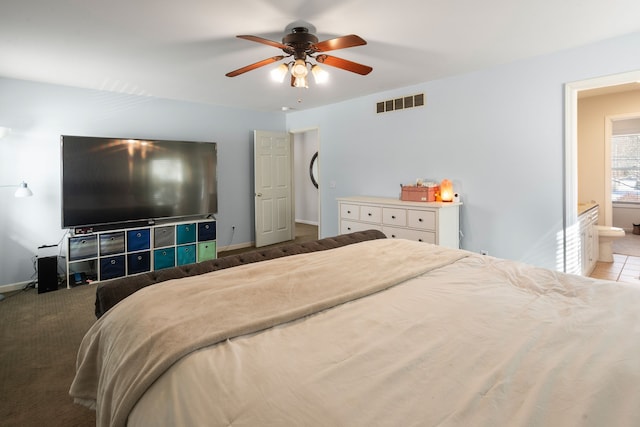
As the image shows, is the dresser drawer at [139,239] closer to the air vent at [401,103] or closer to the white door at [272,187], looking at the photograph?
the white door at [272,187]

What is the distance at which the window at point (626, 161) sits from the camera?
21.4 ft

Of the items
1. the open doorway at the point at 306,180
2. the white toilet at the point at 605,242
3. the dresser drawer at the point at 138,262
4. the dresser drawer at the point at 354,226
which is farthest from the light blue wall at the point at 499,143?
the open doorway at the point at 306,180

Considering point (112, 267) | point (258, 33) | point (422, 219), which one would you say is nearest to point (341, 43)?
point (258, 33)

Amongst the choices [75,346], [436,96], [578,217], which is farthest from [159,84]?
[578,217]

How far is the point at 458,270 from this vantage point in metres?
1.82

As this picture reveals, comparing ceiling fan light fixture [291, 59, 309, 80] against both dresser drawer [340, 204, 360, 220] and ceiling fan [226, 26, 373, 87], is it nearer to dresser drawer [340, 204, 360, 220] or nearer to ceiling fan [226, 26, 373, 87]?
ceiling fan [226, 26, 373, 87]

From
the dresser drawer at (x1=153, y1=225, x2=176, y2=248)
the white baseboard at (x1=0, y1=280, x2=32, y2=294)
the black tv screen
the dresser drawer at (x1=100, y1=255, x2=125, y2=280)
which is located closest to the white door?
the black tv screen

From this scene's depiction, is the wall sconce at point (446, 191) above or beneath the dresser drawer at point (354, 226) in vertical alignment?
above

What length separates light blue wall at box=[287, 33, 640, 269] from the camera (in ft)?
10.9

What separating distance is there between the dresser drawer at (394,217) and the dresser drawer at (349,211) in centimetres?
44

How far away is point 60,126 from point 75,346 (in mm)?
2867

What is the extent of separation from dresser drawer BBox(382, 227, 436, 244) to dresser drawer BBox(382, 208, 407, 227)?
7 cm

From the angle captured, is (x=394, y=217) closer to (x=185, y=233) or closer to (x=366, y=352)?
(x=185, y=233)

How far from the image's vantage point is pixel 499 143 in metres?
3.74
